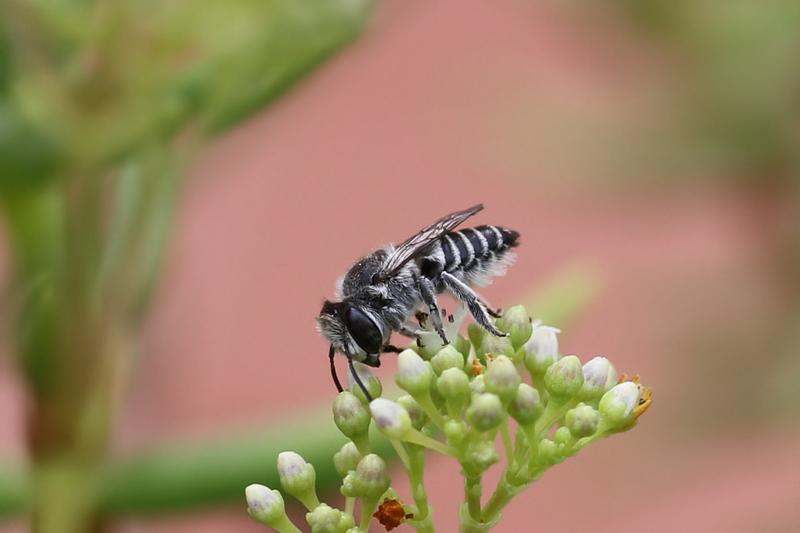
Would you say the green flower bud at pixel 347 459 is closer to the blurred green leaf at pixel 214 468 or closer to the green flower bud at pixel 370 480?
the green flower bud at pixel 370 480

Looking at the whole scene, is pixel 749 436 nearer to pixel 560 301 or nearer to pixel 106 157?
pixel 560 301

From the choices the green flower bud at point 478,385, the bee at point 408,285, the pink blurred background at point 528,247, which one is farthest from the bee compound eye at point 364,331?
the pink blurred background at point 528,247

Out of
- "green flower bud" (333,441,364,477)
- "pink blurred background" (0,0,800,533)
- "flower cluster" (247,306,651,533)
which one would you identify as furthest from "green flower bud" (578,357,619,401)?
"pink blurred background" (0,0,800,533)

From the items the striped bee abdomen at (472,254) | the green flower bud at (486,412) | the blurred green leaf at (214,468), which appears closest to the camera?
the green flower bud at (486,412)

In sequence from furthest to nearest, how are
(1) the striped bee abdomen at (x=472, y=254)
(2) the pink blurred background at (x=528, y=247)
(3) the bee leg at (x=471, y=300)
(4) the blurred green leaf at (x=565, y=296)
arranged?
(2) the pink blurred background at (x=528, y=247) → (4) the blurred green leaf at (x=565, y=296) → (1) the striped bee abdomen at (x=472, y=254) → (3) the bee leg at (x=471, y=300)

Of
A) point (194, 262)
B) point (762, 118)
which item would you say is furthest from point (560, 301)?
point (194, 262)

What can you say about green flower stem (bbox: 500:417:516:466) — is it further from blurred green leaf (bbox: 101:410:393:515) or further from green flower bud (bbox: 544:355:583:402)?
blurred green leaf (bbox: 101:410:393:515)

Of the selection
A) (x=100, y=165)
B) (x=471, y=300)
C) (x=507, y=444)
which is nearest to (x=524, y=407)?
(x=507, y=444)
